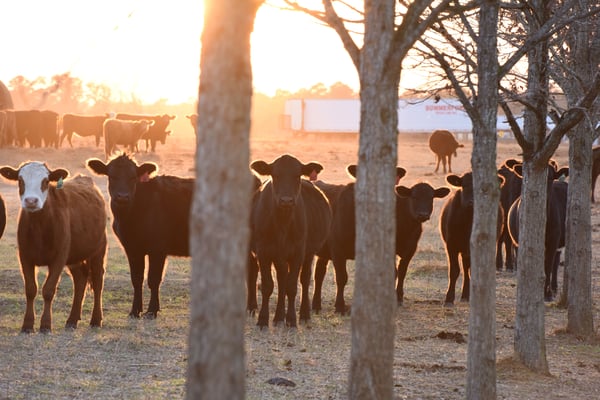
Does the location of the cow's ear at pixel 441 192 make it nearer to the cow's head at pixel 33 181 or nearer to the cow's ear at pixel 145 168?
the cow's ear at pixel 145 168

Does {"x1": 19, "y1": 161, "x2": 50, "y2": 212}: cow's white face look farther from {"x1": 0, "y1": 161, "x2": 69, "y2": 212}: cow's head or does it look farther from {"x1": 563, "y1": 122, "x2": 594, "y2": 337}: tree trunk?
{"x1": 563, "y1": 122, "x2": 594, "y2": 337}: tree trunk

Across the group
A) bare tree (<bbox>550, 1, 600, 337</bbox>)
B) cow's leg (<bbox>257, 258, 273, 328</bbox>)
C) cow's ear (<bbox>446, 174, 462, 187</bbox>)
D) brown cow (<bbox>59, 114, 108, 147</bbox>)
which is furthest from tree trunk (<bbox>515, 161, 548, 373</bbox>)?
brown cow (<bbox>59, 114, 108, 147</bbox>)

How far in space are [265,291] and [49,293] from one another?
253 centimetres

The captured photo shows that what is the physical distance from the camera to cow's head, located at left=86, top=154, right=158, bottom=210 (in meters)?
13.5

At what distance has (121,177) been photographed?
44.7 ft

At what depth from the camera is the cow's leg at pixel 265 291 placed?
12.4 m

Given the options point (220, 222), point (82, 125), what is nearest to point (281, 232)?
point (220, 222)

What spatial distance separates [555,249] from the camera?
640 inches

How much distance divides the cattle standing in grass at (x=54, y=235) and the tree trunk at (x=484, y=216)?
209 inches

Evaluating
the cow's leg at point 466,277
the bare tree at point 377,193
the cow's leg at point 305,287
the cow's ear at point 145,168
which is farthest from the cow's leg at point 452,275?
the bare tree at point 377,193

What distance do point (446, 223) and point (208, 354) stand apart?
12140 millimetres

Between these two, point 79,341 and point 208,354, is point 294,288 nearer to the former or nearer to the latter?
point 79,341

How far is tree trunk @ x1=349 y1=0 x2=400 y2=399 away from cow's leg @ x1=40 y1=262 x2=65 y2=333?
5693mm

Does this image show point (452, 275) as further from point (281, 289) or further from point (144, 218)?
point (144, 218)
